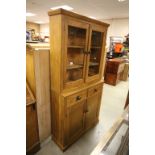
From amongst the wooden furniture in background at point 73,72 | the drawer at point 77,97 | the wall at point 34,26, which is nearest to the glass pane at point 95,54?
the wooden furniture in background at point 73,72

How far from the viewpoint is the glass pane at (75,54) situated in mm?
1572

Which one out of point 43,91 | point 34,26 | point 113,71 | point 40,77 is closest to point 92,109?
point 43,91

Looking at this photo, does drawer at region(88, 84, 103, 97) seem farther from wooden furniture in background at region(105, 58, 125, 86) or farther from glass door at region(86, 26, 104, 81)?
wooden furniture in background at region(105, 58, 125, 86)

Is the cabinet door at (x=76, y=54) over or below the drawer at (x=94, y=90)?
over

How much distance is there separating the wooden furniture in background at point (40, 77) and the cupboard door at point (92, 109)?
0.64 meters

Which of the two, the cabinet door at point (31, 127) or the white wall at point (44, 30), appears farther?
the white wall at point (44, 30)

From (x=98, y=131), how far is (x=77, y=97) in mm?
959

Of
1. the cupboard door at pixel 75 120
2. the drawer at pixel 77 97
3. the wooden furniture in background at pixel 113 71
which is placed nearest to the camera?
the drawer at pixel 77 97

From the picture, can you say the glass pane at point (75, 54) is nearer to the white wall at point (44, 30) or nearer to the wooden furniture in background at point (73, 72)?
the wooden furniture in background at point (73, 72)

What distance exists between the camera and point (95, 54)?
204cm

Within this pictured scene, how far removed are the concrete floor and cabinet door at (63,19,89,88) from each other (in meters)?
0.99

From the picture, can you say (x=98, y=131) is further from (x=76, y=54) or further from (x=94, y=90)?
(x=76, y=54)
